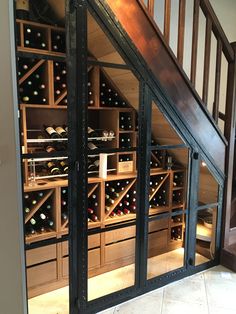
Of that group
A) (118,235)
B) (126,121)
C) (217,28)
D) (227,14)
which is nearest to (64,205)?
(118,235)

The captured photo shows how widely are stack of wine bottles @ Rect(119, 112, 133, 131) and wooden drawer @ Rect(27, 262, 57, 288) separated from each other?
1.33m

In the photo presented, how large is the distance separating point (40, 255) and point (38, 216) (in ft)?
1.00

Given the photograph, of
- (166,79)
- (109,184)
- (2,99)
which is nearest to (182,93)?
(166,79)

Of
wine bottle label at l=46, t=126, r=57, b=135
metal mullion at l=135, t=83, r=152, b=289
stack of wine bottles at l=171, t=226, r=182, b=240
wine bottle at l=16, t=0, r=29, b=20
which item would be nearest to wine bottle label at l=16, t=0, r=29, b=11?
wine bottle at l=16, t=0, r=29, b=20

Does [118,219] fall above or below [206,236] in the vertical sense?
above

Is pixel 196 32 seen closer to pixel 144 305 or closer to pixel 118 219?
pixel 118 219

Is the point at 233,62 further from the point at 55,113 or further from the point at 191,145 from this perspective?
the point at 55,113

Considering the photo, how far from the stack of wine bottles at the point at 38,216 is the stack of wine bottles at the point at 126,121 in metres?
0.94

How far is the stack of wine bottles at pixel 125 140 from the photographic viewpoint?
246cm

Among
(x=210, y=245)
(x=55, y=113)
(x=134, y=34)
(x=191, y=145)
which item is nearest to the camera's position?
(x=134, y=34)

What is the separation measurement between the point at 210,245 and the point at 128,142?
1323mm

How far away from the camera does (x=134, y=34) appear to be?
1.79 meters

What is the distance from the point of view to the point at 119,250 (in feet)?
8.23

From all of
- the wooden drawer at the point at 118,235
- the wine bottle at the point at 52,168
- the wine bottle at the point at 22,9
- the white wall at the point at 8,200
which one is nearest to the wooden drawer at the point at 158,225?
the wooden drawer at the point at 118,235
